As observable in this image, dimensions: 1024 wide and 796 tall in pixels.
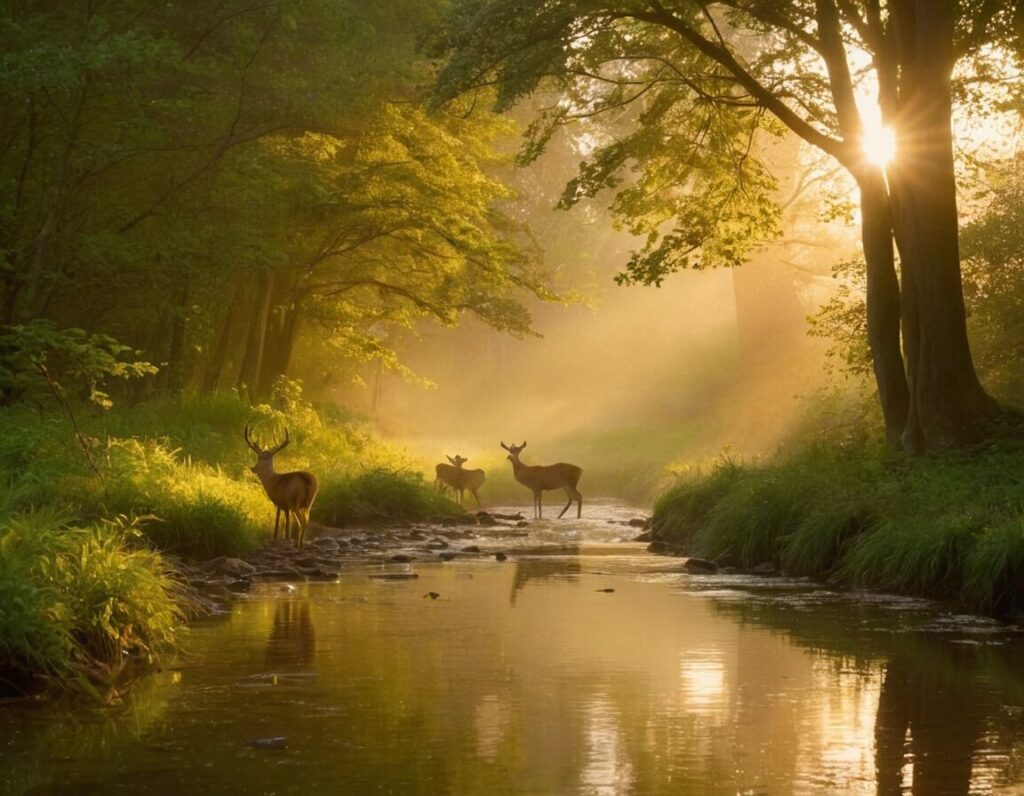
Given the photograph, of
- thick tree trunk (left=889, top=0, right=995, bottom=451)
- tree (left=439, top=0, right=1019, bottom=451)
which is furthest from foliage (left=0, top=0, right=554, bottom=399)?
thick tree trunk (left=889, top=0, right=995, bottom=451)

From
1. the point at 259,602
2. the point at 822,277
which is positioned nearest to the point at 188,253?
the point at 259,602

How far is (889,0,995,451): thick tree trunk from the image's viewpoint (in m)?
17.7

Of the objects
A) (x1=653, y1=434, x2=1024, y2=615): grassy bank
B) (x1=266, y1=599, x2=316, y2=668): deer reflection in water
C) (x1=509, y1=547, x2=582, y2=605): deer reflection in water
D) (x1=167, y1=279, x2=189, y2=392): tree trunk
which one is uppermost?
(x1=167, y1=279, x2=189, y2=392): tree trunk

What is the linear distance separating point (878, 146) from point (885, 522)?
5.77 meters

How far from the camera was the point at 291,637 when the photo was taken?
11.4 metres

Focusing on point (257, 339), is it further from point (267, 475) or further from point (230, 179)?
point (267, 475)

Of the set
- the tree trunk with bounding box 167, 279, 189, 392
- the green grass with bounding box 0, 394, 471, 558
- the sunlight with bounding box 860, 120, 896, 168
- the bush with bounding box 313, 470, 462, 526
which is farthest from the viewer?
the tree trunk with bounding box 167, 279, 189, 392

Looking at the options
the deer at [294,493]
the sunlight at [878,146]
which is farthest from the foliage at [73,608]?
the sunlight at [878,146]

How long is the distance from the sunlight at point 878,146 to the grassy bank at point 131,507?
8.61 m

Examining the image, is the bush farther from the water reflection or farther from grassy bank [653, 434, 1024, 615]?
the water reflection

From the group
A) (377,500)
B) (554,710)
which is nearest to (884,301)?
(377,500)

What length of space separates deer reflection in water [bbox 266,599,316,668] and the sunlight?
9307 millimetres

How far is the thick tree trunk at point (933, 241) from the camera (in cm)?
1767

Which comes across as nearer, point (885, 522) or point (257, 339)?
point (885, 522)
